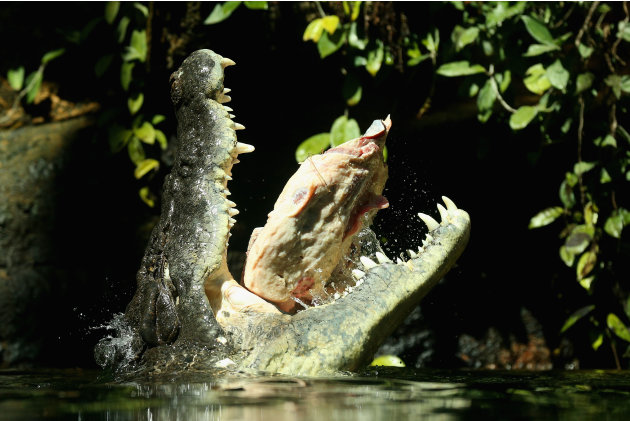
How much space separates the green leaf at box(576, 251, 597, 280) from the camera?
4.00m

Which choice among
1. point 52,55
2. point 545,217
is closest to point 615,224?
point 545,217

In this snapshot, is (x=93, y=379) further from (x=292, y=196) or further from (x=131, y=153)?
(x=131, y=153)

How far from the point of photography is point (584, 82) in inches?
150

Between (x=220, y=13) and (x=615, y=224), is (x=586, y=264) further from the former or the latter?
(x=220, y=13)

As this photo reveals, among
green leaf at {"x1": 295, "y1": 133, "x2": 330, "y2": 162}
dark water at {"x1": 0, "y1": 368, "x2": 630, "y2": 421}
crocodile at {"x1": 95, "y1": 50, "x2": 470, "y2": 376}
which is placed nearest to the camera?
dark water at {"x1": 0, "y1": 368, "x2": 630, "y2": 421}

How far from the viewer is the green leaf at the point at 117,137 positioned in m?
4.51

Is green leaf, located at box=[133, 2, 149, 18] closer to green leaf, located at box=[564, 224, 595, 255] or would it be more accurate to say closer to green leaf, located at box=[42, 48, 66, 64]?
green leaf, located at box=[42, 48, 66, 64]

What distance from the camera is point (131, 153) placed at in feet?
14.8

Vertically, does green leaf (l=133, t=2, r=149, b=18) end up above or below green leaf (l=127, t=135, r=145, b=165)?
above

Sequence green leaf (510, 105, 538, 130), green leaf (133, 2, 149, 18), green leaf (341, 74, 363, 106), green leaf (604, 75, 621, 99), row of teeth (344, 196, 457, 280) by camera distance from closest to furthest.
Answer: row of teeth (344, 196, 457, 280) → green leaf (604, 75, 621, 99) → green leaf (510, 105, 538, 130) → green leaf (341, 74, 363, 106) → green leaf (133, 2, 149, 18)

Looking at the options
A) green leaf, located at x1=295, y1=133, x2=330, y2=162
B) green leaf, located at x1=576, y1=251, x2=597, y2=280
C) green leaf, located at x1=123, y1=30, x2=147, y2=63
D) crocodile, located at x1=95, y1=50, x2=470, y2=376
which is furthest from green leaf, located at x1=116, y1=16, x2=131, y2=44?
green leaf, located at x1=576, y1=251, x2=597, y2=280

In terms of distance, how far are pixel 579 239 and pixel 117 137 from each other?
274 cm

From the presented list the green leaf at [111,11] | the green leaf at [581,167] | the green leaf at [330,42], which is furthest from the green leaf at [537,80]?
the green leaf at [111,11]

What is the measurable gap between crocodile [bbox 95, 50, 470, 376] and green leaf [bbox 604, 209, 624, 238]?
1.96m
